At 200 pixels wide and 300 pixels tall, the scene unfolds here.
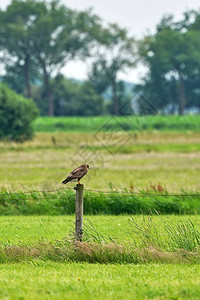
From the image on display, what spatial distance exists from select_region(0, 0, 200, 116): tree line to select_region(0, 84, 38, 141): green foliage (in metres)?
34.0

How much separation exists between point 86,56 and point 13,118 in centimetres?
4627

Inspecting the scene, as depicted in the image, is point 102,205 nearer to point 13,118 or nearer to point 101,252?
point 101,252

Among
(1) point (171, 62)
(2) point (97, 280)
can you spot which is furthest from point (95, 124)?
(2) point (97, 280)

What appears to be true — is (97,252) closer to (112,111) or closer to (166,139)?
(166,139)

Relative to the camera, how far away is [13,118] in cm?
4638

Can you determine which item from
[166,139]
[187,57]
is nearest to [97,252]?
[166,139]

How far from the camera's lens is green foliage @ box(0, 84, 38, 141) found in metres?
45.7

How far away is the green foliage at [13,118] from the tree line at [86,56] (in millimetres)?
34044

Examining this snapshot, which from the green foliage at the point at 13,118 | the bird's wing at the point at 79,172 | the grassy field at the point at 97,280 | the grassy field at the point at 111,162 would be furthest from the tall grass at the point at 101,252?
the green foliage at the point at 13,118

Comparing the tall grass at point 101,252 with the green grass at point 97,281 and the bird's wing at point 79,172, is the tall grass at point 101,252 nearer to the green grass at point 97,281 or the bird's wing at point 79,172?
the green grass at point 97,281

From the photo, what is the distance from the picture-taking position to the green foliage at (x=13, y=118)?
45719 millimetres

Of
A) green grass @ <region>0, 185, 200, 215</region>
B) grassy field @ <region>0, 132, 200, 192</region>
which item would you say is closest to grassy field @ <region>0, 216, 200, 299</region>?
green grass @ <region>0, 185, 200, 215</region>

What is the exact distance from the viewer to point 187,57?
79375 mm

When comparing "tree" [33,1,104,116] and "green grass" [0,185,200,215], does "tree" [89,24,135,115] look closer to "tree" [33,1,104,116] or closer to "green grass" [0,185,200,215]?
"tree" [33,1,104,116]
